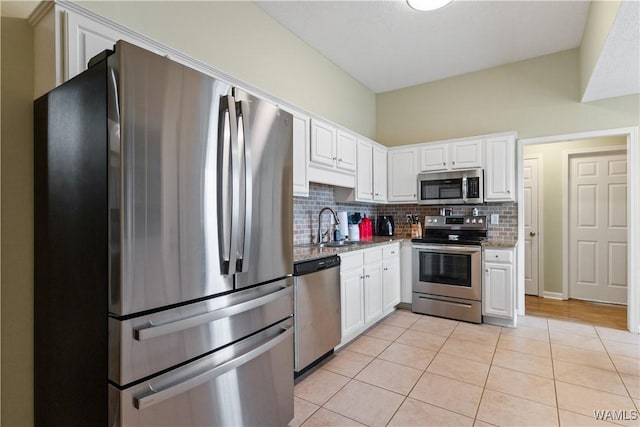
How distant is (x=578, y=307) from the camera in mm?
4172

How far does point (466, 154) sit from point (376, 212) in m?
1.45

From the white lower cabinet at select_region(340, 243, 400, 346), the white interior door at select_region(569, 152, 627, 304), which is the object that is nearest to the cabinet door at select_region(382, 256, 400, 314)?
the white lower cabinet at select_region(340, 243, 400, 346)

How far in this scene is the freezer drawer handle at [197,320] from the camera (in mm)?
1138

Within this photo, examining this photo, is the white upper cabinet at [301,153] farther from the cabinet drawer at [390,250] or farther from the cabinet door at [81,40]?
the cabinet door at [81,40]

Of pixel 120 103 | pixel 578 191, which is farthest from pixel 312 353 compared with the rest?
pixel 578 191

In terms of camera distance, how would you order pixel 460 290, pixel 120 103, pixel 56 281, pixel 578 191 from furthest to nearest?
pixel 578 191 < pixel 460 290 < pixel 56 281 < pixel 120 103

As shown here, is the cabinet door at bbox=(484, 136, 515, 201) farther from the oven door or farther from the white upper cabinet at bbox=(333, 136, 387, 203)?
the white upper cabinet at bbox=(333, 136, 387, 203)

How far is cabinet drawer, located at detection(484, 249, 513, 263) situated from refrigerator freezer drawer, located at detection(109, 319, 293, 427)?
2.62 m

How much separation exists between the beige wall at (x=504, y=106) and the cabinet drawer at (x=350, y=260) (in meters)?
2.32

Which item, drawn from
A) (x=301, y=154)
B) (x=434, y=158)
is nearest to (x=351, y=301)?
(x=301, y=154)

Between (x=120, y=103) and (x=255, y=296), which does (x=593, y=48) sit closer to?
(x=255, y=296)

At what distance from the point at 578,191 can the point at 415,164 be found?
233cm

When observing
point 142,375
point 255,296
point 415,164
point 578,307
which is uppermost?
point 415,164

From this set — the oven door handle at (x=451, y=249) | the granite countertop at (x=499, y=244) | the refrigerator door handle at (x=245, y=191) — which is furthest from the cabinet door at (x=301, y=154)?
the granite countertop at (x=499, y=244)
